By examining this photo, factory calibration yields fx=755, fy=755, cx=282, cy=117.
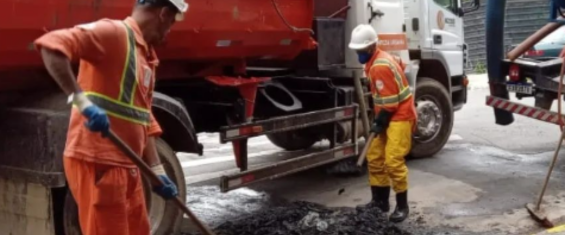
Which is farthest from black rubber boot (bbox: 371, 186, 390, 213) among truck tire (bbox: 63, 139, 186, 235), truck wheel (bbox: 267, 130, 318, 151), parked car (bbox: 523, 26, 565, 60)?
parked car (bbox: 523, 26, 565, 60)

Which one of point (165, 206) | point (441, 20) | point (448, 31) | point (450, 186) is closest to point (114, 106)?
point (165, 206)

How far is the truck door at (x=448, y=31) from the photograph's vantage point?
8.74m

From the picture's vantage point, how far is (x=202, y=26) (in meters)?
5.34

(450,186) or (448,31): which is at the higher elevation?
(448,31)

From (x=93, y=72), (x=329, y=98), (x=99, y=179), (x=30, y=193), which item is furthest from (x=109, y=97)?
(x=329, y=98)

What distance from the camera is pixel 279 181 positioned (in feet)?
25.7

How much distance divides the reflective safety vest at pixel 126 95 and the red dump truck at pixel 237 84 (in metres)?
1.24

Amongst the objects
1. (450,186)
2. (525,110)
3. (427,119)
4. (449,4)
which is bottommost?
(450,186)

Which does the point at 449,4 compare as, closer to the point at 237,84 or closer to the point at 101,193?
the point at 237,84

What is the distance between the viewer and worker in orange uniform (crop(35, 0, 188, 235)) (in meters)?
3.21

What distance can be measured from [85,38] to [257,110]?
3748mm

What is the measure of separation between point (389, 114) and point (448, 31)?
3.49 metres

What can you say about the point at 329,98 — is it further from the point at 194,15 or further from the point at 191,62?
the point at 194,15

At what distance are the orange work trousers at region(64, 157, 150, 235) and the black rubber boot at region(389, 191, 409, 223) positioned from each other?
304cm
